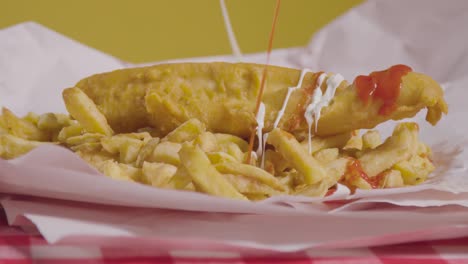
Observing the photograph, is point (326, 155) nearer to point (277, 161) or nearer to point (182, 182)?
point (277, 161)

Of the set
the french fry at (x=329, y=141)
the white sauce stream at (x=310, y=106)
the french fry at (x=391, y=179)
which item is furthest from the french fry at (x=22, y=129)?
the french fry at (x=391, y=179)

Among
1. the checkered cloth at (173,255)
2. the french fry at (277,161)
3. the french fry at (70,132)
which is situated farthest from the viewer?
the french fry at (70,132)

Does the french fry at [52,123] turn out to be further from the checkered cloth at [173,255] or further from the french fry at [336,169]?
the french fry at [336,169]

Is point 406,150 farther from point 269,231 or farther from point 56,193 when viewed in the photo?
point 56,193

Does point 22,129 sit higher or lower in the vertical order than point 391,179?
higher

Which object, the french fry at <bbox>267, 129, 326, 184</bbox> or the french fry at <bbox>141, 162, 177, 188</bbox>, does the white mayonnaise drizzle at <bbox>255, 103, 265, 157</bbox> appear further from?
the french fry at <bbox>141, 162, 177, 188</bbox>

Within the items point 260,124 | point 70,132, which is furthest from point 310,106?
point 70,132

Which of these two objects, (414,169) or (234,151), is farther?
(414,169)
